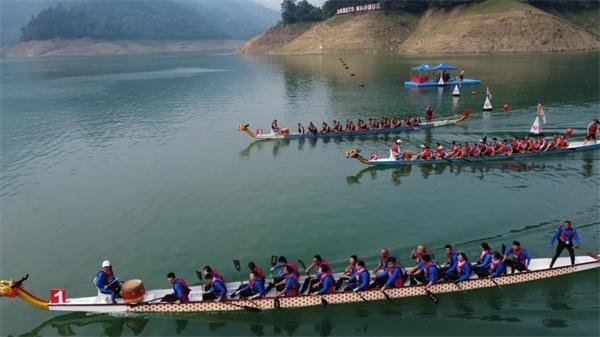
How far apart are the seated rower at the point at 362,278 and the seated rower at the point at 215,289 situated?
528cm

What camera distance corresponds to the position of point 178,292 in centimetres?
1836

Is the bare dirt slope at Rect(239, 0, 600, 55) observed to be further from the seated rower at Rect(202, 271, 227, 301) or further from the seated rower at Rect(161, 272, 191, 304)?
the seated rower at Rect(161, 272, 191, 304)

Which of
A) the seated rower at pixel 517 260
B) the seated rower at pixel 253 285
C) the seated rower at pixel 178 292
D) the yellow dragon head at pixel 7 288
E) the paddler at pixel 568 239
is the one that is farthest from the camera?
the paddler at pixel 568 239

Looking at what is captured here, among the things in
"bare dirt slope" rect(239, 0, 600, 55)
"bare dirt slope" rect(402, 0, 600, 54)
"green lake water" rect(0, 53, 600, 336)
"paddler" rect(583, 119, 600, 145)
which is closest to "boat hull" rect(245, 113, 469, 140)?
"green lake water" rect(0, 53, 600, 336)

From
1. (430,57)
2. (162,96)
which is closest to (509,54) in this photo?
(430,57)

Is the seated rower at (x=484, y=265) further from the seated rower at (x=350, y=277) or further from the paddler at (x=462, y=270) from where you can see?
the seated rower at (x=350, y=277)

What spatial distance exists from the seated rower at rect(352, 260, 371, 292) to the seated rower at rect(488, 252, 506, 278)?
5.21 m

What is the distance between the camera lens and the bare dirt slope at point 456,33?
12325cm

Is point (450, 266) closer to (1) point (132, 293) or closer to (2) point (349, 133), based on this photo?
(1) point (132, 293)

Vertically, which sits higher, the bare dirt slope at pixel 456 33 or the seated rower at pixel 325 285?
the bare dirt slope at pixel 456 33

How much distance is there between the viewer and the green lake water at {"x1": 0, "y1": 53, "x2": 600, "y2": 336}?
18.6 metres

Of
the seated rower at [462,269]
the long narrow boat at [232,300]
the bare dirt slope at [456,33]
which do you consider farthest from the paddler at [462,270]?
the bare dirt slope at [456,33]

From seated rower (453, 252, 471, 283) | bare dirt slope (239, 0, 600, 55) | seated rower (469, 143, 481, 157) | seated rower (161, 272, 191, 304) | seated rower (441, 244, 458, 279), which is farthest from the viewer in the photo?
bare dirt slope (239, 0, 600, 55)

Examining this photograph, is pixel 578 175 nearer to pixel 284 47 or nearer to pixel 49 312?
pixel 49 312
